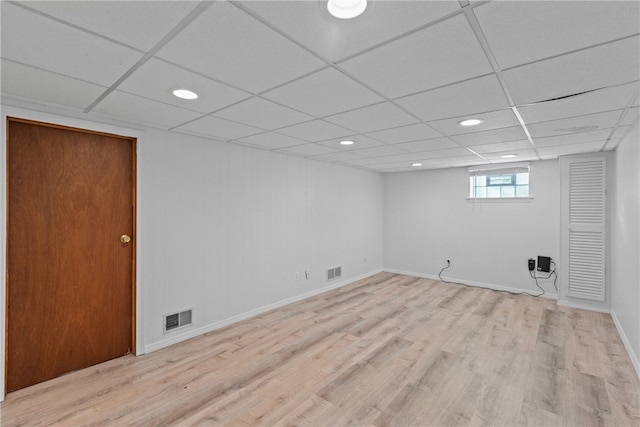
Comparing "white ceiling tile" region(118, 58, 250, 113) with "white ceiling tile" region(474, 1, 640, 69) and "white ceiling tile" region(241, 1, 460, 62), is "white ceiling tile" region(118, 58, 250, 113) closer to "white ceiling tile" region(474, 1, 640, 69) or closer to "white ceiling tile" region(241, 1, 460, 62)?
"white ceiling tile" region(241, 1, 460, 62)

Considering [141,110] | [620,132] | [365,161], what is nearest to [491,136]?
[620,132]

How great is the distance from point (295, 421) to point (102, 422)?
1.31m

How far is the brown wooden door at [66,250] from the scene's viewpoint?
7.83 ft

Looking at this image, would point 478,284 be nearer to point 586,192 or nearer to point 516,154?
point 586,192

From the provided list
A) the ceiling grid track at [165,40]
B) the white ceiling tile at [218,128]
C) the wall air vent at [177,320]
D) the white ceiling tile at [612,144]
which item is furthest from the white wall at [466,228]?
the ceiling grid track at [165,40]

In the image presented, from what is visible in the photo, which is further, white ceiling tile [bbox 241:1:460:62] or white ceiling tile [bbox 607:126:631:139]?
white ceiling tile [bbox 607:126:631:139]

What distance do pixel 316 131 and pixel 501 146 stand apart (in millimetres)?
2422

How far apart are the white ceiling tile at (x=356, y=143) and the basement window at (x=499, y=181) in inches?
112

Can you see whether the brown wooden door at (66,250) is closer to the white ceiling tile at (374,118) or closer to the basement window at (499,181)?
the white ceiling tile at (374,118)

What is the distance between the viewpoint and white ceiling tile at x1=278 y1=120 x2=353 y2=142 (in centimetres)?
289

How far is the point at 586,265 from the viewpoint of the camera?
14.2ft

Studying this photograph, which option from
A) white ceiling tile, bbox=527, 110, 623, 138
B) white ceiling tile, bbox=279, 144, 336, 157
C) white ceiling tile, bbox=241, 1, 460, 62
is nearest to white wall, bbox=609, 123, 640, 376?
white ceiling tile, bbox=527, 110, 623, 138

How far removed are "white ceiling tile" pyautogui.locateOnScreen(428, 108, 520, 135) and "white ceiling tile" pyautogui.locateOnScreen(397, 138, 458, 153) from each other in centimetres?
36

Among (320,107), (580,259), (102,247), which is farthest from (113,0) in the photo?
(580,259)
